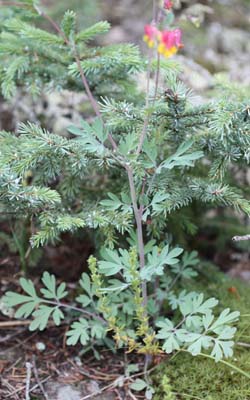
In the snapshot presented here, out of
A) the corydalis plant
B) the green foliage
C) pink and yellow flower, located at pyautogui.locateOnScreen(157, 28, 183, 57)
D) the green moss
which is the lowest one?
the green moss

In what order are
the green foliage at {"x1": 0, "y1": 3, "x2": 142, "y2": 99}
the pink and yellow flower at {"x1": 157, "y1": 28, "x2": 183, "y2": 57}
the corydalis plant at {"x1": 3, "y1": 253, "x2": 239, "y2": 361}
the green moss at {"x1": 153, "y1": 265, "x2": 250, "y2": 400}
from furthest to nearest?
Result: the green foliage at {"x1": 0, "y1": 3, "x2": 142, "y2": 99}, the green moss at {"x1": 153, "y1": 265, "x2": 250, "y2": 400}, the corydalis plant at {"x1": 3, "y1": 253, "x2": 239, "y2": 361}, the pink and yellow flower at {"x1": 157, "y1": 28, "x2": 183, "y2": 57}

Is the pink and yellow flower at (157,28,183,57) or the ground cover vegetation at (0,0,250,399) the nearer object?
the pink and yellow flower at (157,28,183,57)

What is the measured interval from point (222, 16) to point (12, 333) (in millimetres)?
3095

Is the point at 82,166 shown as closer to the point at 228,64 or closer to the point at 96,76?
the point at 96,76

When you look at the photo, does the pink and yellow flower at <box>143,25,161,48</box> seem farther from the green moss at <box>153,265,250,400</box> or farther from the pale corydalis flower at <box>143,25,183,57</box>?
the green moss at <box>153,265,250,400</box>

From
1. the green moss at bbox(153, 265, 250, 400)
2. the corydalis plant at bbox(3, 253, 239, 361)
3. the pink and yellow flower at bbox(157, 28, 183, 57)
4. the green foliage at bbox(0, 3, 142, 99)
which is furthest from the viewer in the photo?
the green foliage at bbox(0, 3, 142, 99)

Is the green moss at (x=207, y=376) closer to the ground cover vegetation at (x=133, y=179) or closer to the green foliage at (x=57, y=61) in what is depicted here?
the ground cover vegetation at (x=133, y=179)

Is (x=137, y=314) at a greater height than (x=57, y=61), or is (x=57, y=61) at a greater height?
(x=57, y=61)

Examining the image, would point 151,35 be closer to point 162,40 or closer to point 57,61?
point 162,40

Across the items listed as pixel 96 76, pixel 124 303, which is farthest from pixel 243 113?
pixel 124 303

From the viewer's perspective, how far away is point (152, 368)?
5.37 ft

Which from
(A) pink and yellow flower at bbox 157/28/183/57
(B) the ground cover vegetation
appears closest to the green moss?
(B) the ground cover vegetation

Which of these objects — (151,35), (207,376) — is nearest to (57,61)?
(151,35)

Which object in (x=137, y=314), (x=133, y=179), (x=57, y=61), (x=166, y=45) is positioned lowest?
(x=137, y=314)
